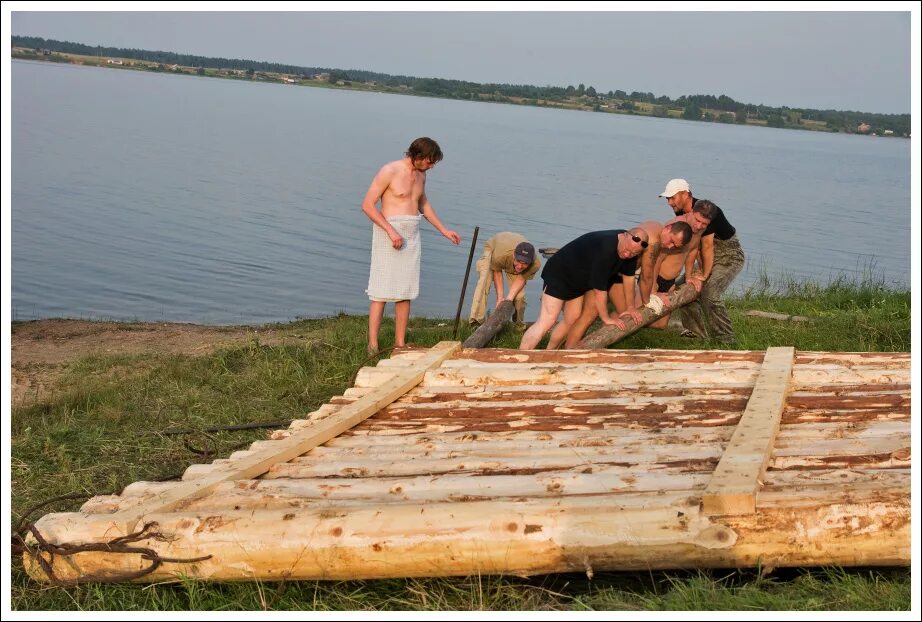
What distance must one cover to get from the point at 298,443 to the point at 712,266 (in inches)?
207

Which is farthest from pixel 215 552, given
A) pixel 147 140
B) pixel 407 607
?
pixel 147 140

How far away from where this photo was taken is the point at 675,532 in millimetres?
4340

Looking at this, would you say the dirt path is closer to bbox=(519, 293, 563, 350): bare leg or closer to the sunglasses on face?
bbox=(519, 293, 563, 350): bare leg

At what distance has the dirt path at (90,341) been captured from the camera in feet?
32.0

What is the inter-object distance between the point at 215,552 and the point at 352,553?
61cm

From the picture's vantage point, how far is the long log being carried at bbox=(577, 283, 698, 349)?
8.97m

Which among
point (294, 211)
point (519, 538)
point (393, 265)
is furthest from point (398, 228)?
point (294, 211)

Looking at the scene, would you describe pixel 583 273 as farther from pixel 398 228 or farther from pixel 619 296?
pixel 398 228

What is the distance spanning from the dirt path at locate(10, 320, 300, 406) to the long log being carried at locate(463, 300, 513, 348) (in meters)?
2.12

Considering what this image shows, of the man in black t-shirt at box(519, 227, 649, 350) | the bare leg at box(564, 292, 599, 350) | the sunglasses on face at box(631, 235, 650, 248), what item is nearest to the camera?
the sunglasses on face at box(631, 235, 650, 248)

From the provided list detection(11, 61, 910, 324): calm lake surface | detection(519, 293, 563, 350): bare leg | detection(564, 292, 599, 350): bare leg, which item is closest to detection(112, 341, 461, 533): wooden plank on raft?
detection(519, 293, 563, 350): bare leg

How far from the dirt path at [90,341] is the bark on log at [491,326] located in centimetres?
212

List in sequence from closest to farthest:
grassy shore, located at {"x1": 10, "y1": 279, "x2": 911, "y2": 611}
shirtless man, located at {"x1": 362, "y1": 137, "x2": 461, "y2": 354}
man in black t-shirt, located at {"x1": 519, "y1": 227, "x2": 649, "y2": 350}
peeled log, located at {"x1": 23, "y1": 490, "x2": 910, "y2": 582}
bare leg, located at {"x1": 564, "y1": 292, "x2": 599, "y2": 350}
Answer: peeled log, located at {"x1": 23, "y1": 490, "x2": 910, "y2": 582} → grassy shore, located at {"x1": 10, "y1": 279, "x2": 911, "y2": 611} → man in black t-shirt, located at {"x1": 519, "y1": 227, "x2": 649, "y2": 350} → shirtless man, located at {"x1": 362, "y1": 137, "x2": 461, "y2": 354} → bare leg, located at {"x1": 564, "y1": 292, "x2": 599, "y2": 350}

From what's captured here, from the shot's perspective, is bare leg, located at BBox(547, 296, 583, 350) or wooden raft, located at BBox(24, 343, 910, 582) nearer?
wooden raft, located at BBox(24, 343, 910, 582)
